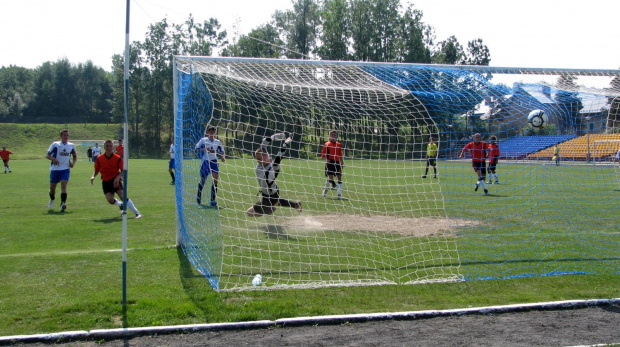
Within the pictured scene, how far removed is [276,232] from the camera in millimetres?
8906


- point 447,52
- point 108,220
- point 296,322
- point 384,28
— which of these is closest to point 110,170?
point 108,220

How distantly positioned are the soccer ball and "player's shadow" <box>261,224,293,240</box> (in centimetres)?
479

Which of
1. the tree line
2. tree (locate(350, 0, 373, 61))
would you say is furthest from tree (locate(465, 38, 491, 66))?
tree (locate(350, 0, 373, 61))

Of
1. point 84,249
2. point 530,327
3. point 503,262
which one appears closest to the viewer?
point 530,327

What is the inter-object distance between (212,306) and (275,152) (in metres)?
4.38

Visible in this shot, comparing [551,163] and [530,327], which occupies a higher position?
[551,163]

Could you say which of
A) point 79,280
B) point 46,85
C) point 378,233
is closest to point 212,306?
point 79,280

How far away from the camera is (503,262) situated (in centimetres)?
715

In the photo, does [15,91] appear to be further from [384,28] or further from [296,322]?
[296,322]

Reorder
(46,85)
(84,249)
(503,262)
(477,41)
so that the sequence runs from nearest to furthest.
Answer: (503,262), (84,249), (477,41), (46,85)

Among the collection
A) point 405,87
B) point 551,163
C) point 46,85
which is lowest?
point 551,163

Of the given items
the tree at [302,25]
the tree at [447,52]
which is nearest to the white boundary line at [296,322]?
the tree at [302,25]

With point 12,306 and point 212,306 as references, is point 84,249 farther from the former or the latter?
point 212,306

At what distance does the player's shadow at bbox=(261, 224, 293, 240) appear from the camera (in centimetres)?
857
